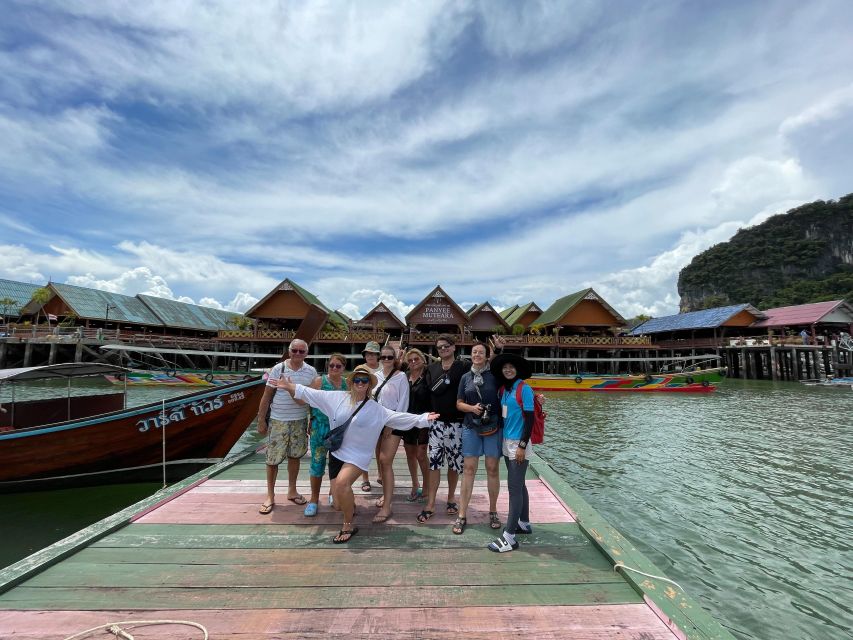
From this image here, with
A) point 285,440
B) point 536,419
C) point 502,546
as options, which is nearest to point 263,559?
point 285,440

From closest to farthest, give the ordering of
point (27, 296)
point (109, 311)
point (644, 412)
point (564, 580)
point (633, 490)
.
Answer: point (564, 580) → point (633, 490) → point (644, 412) → point (109, 311) → point (27, 296)

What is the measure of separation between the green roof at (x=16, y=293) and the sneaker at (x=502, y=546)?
48499 mm

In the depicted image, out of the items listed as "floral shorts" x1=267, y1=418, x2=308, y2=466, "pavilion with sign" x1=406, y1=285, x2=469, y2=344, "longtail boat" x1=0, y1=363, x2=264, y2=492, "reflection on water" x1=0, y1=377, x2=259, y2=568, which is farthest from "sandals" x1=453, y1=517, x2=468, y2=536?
"pavilion with sign" x1=406, y1=285, x2=469, y2=344

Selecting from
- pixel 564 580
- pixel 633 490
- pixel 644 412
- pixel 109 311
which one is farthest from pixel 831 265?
pixel 109 311

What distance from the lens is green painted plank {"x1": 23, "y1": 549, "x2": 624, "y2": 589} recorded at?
8.68ft

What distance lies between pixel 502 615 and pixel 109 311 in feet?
142

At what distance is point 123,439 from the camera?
6059 mm

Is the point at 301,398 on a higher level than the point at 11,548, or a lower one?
higher

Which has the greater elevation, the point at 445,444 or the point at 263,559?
the point at 445,444

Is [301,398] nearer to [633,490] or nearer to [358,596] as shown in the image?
[358,596]

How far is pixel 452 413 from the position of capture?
3.73m

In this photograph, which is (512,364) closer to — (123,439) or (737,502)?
(737,502)

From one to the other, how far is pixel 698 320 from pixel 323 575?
43.1m

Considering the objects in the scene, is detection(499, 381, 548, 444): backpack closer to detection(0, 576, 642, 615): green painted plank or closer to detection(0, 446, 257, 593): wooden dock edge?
detection(0, 576, 642, 615): green painted plank
